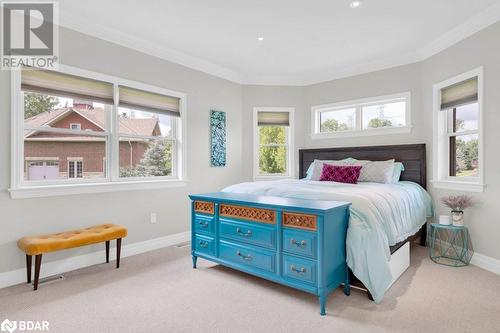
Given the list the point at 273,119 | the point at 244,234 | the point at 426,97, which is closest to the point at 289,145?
the point at 273,119

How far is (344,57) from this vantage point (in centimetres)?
436

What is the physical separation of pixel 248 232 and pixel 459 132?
299cm

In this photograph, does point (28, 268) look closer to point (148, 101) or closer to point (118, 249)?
point (118, 249)

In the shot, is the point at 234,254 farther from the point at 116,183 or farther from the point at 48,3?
the point at 48,3

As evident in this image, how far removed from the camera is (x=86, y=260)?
3234 mm

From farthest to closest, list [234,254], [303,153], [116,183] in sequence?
[303,153] → [116,183] → [234,254]

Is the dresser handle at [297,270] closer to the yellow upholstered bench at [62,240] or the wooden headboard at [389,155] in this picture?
the yellow upholstered bench at [62,240]

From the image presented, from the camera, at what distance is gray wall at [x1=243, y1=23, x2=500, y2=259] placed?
308 centimetres

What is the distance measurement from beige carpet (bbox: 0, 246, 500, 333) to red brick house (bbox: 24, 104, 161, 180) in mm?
1102

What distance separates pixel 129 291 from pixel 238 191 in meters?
1.41

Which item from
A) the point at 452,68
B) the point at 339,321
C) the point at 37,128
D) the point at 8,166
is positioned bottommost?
the point at 339,321

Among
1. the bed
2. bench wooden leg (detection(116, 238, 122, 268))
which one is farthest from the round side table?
bench wooden leg (detection(116, 238, 122, 268))

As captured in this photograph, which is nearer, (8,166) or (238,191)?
(8,166)

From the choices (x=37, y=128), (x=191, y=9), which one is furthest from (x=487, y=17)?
(x=37, y=128)
